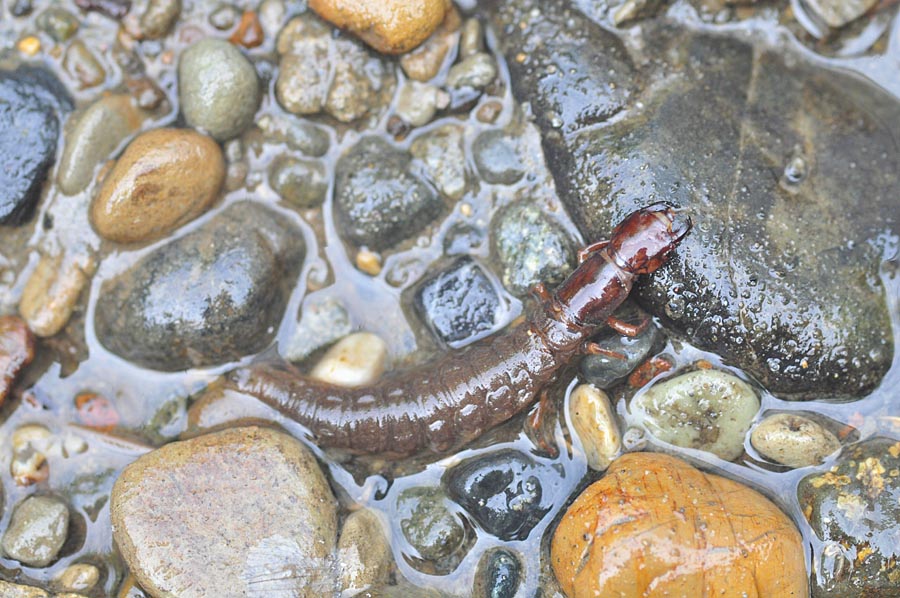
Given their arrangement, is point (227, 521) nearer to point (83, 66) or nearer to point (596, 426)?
point (596, 426)

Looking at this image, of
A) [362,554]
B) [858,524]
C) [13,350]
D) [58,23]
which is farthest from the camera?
[58,23]

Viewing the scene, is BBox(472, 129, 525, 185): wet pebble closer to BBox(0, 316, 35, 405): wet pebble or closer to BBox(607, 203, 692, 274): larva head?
BBox(607, 203, 692, 274): larva head

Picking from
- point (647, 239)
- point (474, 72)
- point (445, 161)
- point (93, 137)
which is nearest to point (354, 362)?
point (445, 161)

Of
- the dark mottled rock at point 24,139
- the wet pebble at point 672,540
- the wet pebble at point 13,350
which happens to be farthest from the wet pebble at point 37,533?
the wet pebble at point 672,540

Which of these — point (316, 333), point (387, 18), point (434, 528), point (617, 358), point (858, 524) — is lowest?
point (434, 528)

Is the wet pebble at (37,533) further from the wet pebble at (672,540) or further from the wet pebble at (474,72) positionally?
the wet pebble at (474,72)

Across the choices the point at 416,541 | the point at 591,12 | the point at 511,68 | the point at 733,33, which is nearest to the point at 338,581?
the point at 416,541
